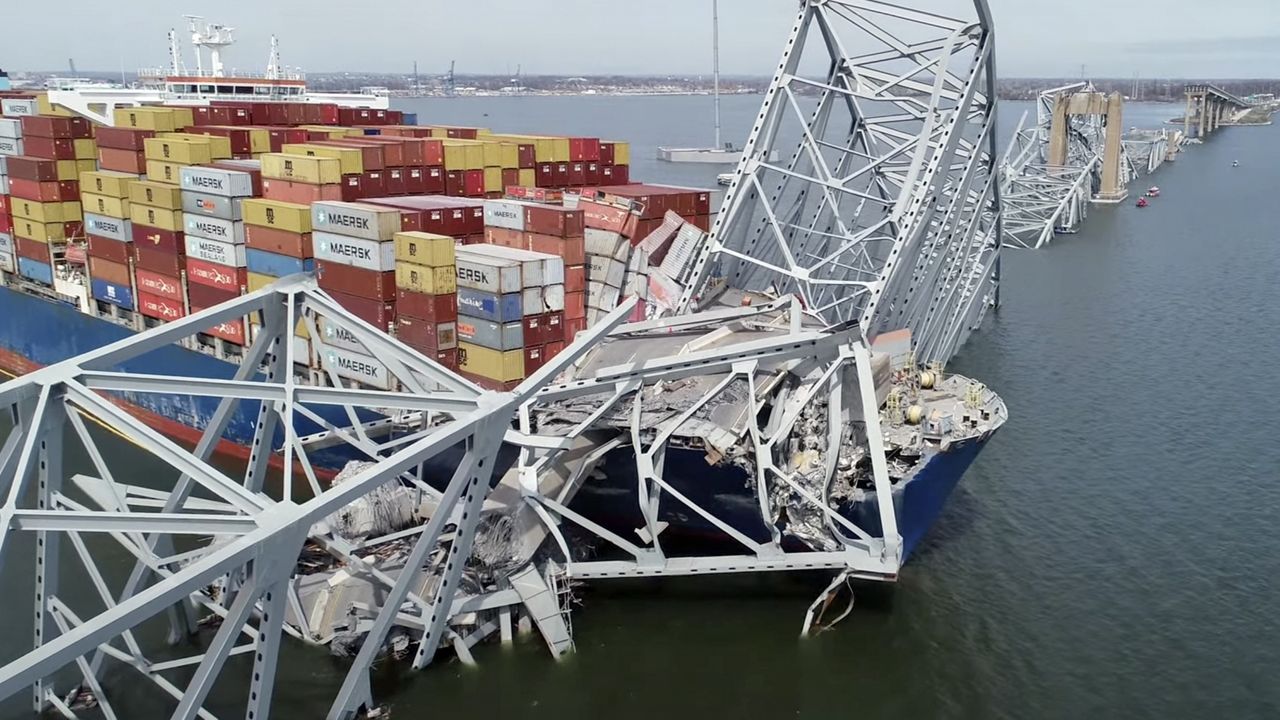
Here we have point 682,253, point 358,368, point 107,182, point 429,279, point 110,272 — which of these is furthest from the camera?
point 110,272

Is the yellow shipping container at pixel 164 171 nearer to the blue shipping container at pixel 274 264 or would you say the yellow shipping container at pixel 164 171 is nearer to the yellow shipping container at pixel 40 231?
the blue shipping container at pixel 274 264

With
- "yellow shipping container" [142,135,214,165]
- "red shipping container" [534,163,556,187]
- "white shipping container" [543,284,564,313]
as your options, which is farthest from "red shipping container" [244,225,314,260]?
"red shipping container" [534,163,556,187]

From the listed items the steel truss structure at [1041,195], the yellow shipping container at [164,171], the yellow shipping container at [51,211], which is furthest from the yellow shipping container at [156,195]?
the steel truss structure at [1041,195]

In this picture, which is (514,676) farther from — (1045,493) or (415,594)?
(1045,493)

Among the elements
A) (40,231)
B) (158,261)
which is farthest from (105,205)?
(40,231)

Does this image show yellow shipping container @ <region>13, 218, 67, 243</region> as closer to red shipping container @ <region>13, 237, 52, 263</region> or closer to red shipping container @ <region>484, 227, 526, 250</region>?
red shipping container @ <region>13, 237, 52, 263</region>

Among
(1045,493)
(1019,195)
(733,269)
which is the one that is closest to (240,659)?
(733,269)

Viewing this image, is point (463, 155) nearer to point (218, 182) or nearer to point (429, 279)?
point (218, 182)
